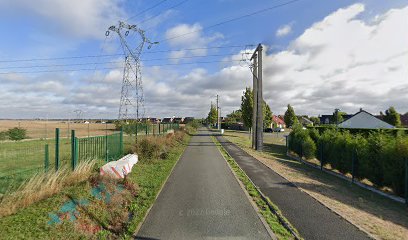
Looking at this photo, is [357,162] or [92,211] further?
[357,162]

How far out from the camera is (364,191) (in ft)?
40.5

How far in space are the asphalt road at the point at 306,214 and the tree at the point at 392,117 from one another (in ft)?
188

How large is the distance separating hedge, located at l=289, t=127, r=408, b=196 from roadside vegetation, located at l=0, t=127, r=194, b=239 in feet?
26.5

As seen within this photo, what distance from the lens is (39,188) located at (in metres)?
7.22

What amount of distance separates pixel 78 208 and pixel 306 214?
503cm

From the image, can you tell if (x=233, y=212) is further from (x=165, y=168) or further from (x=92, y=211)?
(x=165, y=168)

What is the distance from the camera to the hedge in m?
11.3

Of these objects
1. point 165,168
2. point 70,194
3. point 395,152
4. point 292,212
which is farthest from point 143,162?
point 395,152

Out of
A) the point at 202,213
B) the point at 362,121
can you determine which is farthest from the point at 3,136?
the point at 362,121

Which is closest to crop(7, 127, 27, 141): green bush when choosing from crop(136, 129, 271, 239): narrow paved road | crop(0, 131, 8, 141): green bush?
crop(0, 131, 8, 141): green bush

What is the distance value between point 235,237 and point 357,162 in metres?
10.2

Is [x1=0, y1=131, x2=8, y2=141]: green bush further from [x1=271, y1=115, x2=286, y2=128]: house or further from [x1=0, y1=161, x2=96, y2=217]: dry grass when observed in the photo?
[x1=271, y1=115, x2=286, y2=128]: house

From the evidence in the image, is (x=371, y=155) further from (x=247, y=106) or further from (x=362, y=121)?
(x=362, y=121)

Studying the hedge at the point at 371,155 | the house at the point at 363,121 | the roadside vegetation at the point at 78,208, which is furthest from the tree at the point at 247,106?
the roadside vegetation at the point at 78,208
